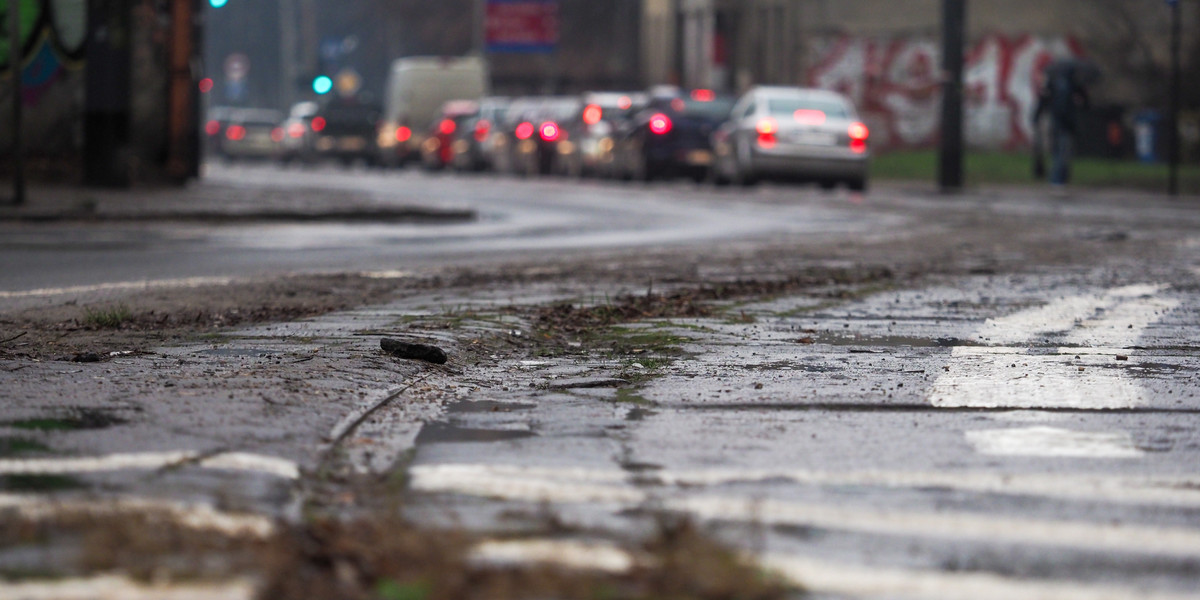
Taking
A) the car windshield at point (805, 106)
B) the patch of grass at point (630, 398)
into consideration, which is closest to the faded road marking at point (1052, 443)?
the patch of grass at point (630, 398)

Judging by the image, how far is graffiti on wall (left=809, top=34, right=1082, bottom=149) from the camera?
54.5 metres

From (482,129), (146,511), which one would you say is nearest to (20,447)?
(146,511)

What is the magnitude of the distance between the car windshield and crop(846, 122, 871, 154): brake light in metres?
0.54

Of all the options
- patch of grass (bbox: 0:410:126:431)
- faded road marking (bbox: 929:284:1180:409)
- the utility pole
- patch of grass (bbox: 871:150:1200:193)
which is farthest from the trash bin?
patch of grass (bbox: 0:410:126:431)

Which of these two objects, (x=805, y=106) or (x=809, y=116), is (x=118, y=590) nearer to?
→ (x=809, y=116)

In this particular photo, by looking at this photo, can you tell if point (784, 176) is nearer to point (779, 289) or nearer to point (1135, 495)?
point (779, 289)

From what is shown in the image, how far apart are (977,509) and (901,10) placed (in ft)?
169

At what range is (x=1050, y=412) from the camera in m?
6.65

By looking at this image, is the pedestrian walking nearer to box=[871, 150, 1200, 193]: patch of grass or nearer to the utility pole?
box=[871, 150, 1200, 193]: patch of grass

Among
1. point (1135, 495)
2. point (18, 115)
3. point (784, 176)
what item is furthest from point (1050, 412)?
point (784, 176)

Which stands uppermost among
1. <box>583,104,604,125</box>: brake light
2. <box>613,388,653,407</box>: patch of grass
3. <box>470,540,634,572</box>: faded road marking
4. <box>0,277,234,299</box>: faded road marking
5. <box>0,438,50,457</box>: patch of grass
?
<box>583,104,604,125</box>: brake light

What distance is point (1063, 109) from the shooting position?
98.2 ft

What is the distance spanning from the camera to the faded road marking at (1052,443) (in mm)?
5832

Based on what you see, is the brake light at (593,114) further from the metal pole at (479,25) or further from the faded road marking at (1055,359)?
the metal pole at (479,25)
